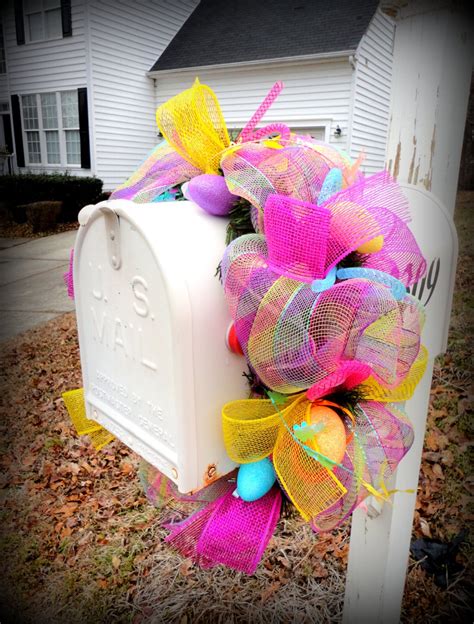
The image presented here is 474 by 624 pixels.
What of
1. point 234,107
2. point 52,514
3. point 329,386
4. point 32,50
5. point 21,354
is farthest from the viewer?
point 234,107

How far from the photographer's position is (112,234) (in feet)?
2.85

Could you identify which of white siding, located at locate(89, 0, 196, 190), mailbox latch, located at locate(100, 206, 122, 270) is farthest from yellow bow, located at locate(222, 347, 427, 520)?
white siding, located at locate(89, 0, 196, 190)

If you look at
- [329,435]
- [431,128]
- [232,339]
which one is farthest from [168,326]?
[431,128]

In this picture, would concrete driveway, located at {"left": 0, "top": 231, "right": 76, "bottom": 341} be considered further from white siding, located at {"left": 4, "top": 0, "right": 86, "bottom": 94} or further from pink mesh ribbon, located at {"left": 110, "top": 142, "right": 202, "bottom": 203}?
white siding, located at {"left": 4, "top": 0, "right": 86, "bottom": 94}

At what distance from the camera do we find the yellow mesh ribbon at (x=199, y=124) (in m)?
0.90

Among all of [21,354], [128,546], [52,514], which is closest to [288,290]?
[128,546]

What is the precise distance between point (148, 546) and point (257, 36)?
986 centimetres

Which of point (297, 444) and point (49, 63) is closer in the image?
point (297, 444)

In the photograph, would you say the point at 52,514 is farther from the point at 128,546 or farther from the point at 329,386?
the point at 329,386

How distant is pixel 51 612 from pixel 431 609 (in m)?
1.49

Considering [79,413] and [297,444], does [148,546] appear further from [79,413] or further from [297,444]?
[297,444]

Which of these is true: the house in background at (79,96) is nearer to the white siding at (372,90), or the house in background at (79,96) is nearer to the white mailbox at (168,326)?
the white siding at (372,90)

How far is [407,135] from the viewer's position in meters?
0.89

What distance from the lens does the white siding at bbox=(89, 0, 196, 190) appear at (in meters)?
8.80
